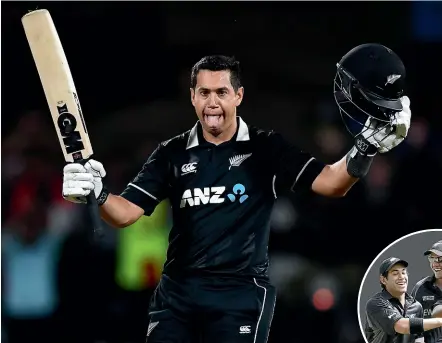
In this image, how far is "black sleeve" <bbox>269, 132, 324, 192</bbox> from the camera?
4.56m

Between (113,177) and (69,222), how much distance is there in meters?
0.49

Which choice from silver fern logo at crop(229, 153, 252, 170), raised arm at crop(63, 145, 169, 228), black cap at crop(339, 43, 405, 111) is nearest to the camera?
black cap at crop(339, 43, 405, 111)

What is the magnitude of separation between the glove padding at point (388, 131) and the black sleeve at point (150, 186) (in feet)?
3.24

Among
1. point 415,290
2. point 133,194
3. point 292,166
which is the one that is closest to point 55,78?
point 133,194

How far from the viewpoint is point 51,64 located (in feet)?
14.9

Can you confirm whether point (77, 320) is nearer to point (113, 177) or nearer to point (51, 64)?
point (113, 177)

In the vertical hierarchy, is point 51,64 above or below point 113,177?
above

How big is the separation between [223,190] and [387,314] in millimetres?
1065

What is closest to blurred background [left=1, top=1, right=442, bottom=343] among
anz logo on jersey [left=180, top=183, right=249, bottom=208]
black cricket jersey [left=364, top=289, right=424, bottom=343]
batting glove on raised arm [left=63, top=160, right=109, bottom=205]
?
black cricket jersey [left=364, top=289, right=424, bottom=343]

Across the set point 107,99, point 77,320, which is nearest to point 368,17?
point 107,99

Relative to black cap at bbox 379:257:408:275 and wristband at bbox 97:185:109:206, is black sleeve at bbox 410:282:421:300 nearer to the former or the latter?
black cap at bbox 379:257:408:275

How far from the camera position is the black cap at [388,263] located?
198 inches

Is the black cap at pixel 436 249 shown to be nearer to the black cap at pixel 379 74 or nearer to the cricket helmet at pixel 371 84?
the cricket helmet at pixel 371 84

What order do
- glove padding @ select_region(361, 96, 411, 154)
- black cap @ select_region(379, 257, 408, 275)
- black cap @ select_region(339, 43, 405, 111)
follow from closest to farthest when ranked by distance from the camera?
glove padding @ select_region(361, 96, 411, 154)
black cap @ select_region(339, 43, 405, 111)
black cap @ select_region(379, 257, 408, 275)
